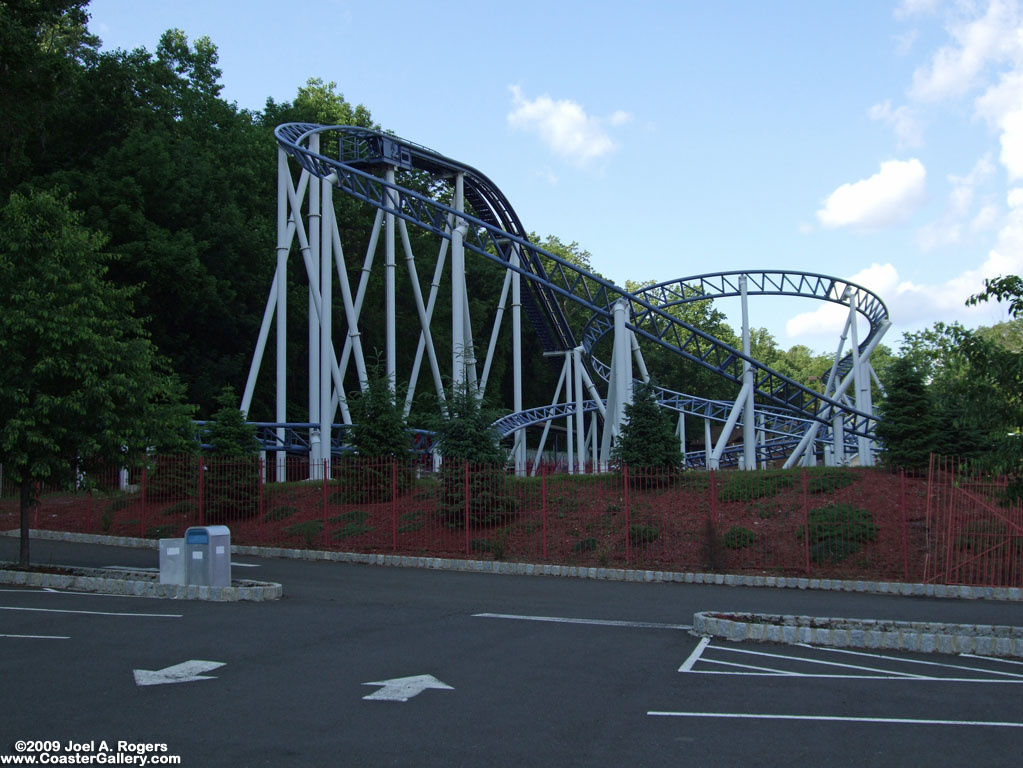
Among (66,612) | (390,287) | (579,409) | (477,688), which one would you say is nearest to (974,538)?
(477,688)

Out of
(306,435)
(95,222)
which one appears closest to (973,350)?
(306,435)

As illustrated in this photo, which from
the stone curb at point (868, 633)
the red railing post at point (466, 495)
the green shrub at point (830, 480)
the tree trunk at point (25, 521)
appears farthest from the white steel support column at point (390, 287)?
the stone curb at point (868, 633)

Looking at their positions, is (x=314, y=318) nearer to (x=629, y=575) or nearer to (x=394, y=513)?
(x=394, y=513)

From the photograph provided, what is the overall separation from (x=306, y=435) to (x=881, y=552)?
2533 cm

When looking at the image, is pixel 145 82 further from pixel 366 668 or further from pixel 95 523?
pixel 366 668

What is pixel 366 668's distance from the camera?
949 centimetres

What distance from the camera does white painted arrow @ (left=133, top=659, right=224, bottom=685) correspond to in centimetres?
874

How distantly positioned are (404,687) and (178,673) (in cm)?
226

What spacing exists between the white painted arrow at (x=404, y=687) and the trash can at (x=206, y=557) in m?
7.10

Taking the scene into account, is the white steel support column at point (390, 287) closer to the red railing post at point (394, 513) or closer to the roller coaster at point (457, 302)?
the roller coaster at point (457, 302)

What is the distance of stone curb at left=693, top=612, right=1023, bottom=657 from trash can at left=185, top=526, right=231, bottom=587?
24.9 ft

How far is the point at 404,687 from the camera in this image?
860 centimetres

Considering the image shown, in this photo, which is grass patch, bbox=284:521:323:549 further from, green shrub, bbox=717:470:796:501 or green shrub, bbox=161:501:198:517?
green shrub, bbox=717:470:796:501

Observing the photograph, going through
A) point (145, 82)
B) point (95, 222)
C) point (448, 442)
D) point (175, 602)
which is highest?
point (145, 82)
